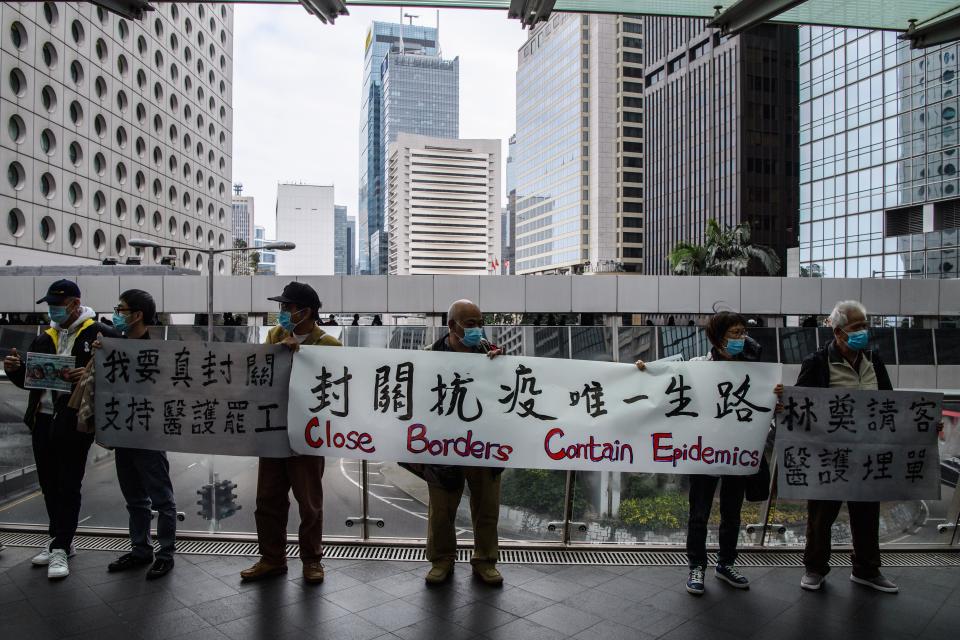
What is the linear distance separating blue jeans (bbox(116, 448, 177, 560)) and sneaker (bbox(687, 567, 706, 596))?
3439mm

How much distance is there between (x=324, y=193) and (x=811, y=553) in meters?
194

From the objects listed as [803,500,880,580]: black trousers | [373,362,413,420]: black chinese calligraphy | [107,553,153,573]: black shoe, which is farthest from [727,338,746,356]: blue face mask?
[107,553,153,573]: black shoe

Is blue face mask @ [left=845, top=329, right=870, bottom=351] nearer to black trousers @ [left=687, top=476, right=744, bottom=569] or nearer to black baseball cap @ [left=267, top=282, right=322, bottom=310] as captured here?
black trousers @ [left=687, top=476, right=744, bottom=569]

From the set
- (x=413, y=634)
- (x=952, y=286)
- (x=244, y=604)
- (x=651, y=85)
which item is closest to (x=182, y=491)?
(x=244, y=604)

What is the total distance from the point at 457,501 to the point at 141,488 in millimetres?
2218

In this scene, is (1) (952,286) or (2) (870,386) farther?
(1) (952,286)

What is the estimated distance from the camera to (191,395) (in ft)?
14.8

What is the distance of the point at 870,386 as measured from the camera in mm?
4332

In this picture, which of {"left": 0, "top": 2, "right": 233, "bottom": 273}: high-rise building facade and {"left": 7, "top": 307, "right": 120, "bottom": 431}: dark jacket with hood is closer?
{"left": 7, "top": 307, "right": 120, "bottom": 431}: dark jacket with hood

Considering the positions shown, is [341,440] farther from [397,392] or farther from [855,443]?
[855,443]

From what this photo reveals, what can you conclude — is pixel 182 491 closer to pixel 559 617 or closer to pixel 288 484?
pixel 288 484

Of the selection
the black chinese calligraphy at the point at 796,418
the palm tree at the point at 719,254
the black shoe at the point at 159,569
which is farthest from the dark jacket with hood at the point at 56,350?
the palm tree at the point at 719,254

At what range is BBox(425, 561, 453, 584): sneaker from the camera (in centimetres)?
420

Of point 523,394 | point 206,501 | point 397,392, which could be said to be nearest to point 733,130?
point 523,394
